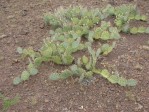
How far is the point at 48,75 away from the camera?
110 inches

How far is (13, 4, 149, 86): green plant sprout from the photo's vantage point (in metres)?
2.72

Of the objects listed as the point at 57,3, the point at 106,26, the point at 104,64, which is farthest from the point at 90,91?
the point at 57,3

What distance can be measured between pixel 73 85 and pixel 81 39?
61 cm

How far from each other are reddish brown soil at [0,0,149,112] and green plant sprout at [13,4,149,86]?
0.06 meters

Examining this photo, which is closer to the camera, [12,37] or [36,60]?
[36,60]

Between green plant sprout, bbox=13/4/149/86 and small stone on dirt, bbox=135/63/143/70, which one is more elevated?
green plant sprout, bbox=13/4/149/86

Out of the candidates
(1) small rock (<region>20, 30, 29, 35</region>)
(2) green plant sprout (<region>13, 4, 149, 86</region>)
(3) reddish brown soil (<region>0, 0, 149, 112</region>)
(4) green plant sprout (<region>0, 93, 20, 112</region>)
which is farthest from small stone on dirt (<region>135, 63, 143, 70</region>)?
(1) small rock (<region>20, 30, 29, 35</region>)

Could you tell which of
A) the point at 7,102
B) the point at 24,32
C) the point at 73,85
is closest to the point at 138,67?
the point at 73,85

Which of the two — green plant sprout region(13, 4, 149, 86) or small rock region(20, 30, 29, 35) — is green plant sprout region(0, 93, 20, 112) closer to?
green plant sprout region(13, 4, 149, 86)

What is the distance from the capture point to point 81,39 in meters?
3.18

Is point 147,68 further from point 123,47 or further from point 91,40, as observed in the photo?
point 91,40

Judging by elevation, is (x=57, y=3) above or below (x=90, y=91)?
above

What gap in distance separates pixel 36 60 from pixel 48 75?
16cm

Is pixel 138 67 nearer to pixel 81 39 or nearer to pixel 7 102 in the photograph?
pixel 81 39
